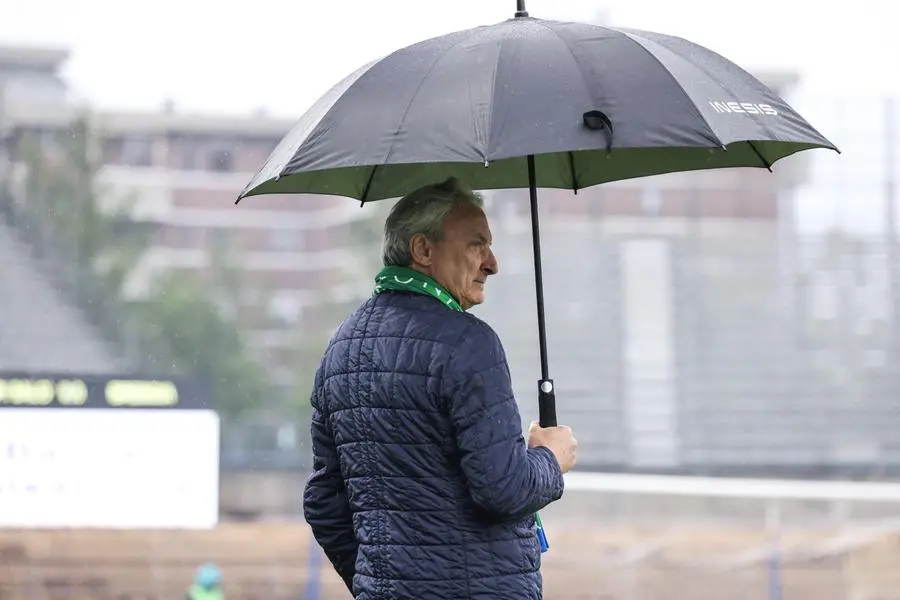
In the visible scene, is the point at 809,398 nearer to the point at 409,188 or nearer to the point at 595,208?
the point at 595,208

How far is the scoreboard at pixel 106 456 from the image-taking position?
793cm

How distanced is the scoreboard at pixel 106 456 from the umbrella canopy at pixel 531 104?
5.61 m

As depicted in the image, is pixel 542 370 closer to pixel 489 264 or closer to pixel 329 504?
pixel 489 264

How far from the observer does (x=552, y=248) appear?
30.3ft

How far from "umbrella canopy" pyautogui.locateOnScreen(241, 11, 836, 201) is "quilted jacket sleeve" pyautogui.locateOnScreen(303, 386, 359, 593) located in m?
0.47

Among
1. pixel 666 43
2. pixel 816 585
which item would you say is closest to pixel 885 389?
pixel 816 585

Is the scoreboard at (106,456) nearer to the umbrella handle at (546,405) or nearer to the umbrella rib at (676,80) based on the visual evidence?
the umbrella handle at (546,405)

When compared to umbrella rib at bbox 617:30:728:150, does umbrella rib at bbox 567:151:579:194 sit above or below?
below

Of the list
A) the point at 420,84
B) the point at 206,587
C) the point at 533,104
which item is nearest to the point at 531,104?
the point at 533,104

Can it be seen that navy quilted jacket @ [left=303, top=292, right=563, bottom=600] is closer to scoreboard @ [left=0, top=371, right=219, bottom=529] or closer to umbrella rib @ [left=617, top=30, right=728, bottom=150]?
umbrella rib @ [left=617, top=30, right=728, bottom=150]

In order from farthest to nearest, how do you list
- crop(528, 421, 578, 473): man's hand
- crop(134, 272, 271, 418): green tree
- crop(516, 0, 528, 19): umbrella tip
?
crop(134, 272, 271, 418): green tree < crop(516, 0, 528, 19): umbrella tip < crop(528, 421, 578, 473): man's hand

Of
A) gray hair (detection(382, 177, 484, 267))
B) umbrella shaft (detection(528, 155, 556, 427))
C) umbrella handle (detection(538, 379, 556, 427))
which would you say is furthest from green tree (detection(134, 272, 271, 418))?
gray hair (detection(382, 177, 484, 267))

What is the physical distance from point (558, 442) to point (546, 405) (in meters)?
0.11

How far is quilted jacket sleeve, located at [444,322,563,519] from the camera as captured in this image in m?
2.15
